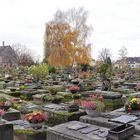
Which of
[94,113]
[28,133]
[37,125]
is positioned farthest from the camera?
[94,113]

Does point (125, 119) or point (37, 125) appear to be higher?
point (125, 119)

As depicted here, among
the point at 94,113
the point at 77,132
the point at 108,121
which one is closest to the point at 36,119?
the point at 77,132

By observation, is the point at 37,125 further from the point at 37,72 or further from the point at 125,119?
the point at 37,72

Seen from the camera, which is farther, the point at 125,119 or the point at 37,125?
the point at 37,125

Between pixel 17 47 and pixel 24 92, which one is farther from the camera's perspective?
pixel 17 47

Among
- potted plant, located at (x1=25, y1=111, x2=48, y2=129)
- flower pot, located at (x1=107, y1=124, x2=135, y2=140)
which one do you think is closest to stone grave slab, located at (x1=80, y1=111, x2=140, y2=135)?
flower pot, located at (x1=107, y1=124, x2=135, y2=140)

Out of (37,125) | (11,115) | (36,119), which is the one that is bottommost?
(37,125)

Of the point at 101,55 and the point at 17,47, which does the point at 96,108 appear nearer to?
the point at 101,55

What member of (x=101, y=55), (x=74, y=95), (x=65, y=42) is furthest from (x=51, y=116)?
(x=101, y=55)

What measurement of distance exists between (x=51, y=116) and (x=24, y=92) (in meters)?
7.66

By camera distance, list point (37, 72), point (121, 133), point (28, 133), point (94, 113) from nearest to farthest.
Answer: point (121, 133)
point (28, 133)
point (94, 113)
point (37, 72)

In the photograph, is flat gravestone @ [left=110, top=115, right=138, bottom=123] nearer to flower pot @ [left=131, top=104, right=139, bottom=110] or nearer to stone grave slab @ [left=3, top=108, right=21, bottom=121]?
flower pot @ [left=131, top=104, right=139, bottom=110]

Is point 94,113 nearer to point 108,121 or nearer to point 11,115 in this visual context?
point 108,121

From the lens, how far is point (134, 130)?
819 centimetres
